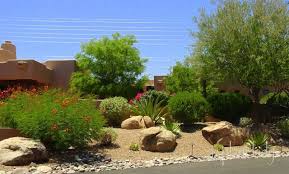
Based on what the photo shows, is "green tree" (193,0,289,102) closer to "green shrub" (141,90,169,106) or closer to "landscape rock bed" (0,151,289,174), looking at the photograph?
"green shrub" (141,90,169,106)

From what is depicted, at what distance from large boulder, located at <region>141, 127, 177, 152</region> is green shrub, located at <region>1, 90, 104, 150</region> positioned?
6.83ft

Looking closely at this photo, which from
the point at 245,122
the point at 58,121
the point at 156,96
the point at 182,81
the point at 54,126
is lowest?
the point at 245,122

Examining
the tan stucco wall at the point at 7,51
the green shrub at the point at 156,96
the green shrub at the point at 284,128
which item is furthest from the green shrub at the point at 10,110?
the tan stucco wall at the point at 7,51

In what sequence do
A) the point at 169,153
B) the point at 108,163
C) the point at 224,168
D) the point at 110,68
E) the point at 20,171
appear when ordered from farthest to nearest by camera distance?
1. the point at 110,68
2. the point at 169,153
3. the point at 108,163
4. the point at 224,168
5. the point at 20,171

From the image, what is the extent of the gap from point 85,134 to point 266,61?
9380mm

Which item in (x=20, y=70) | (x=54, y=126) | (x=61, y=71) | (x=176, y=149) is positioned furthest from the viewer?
(x=61, y=71)

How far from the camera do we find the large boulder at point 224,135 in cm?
1995

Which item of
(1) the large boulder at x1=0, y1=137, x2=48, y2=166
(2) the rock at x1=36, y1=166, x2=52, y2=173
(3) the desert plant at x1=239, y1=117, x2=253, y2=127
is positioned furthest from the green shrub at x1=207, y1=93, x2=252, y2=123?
(2) the rock at x1=36, y1=166, x2=52, y2=173

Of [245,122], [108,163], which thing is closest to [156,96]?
[245,122]

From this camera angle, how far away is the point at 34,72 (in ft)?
107

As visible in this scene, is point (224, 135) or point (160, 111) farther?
point (160, 111)

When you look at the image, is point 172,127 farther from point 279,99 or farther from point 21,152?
point 279,99

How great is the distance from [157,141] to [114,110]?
4339 mm

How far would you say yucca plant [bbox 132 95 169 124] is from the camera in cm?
2242
